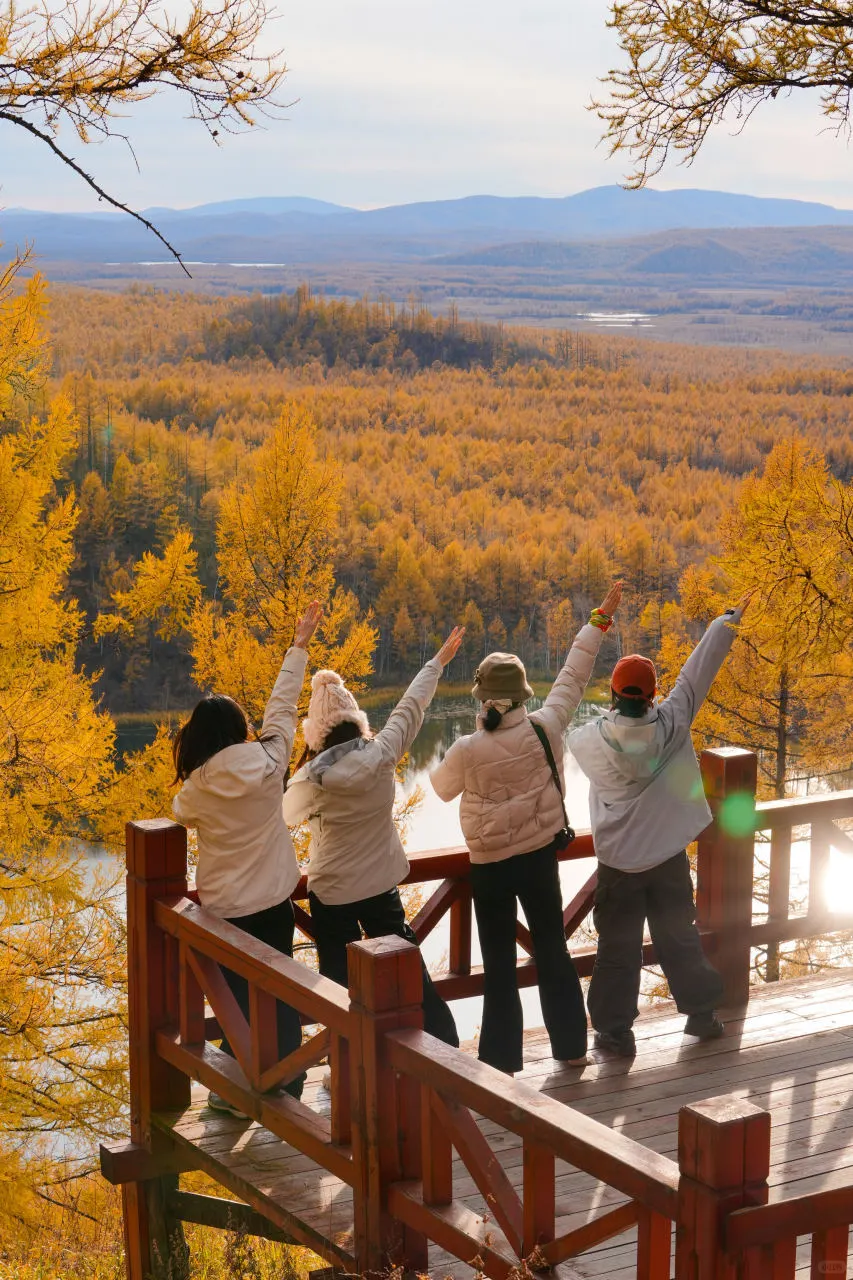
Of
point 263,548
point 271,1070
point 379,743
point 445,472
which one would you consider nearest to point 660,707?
point 379,743

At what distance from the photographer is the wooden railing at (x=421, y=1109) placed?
8.89 ft

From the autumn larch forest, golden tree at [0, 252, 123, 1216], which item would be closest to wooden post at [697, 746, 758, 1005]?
the autumn larch forest

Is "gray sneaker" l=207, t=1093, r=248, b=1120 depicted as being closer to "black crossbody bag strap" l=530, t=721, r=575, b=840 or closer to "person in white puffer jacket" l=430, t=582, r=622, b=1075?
"person in white puffer jacket" l=430, t=582, r=622, b=1075

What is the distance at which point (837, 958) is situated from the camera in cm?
1922

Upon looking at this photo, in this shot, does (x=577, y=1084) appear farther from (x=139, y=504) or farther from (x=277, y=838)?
(x=139, y=504)

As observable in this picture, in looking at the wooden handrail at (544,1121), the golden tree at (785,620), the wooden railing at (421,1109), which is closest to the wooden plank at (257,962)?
the wooden railing at (421,1109)

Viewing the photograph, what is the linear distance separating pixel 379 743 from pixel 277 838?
50 centimetres

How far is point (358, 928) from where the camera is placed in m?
4.90

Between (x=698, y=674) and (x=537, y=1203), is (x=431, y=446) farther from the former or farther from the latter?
(x=537, y=1203)

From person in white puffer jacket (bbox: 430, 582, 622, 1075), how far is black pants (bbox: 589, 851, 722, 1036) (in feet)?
0.47

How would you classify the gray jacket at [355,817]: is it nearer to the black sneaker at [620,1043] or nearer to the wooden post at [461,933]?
the wooden post at [461,933]

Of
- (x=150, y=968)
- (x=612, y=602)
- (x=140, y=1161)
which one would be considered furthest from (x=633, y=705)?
(x=140, y=1161)

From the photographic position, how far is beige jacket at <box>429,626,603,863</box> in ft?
15.7

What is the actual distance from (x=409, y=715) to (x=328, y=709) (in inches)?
13.2
